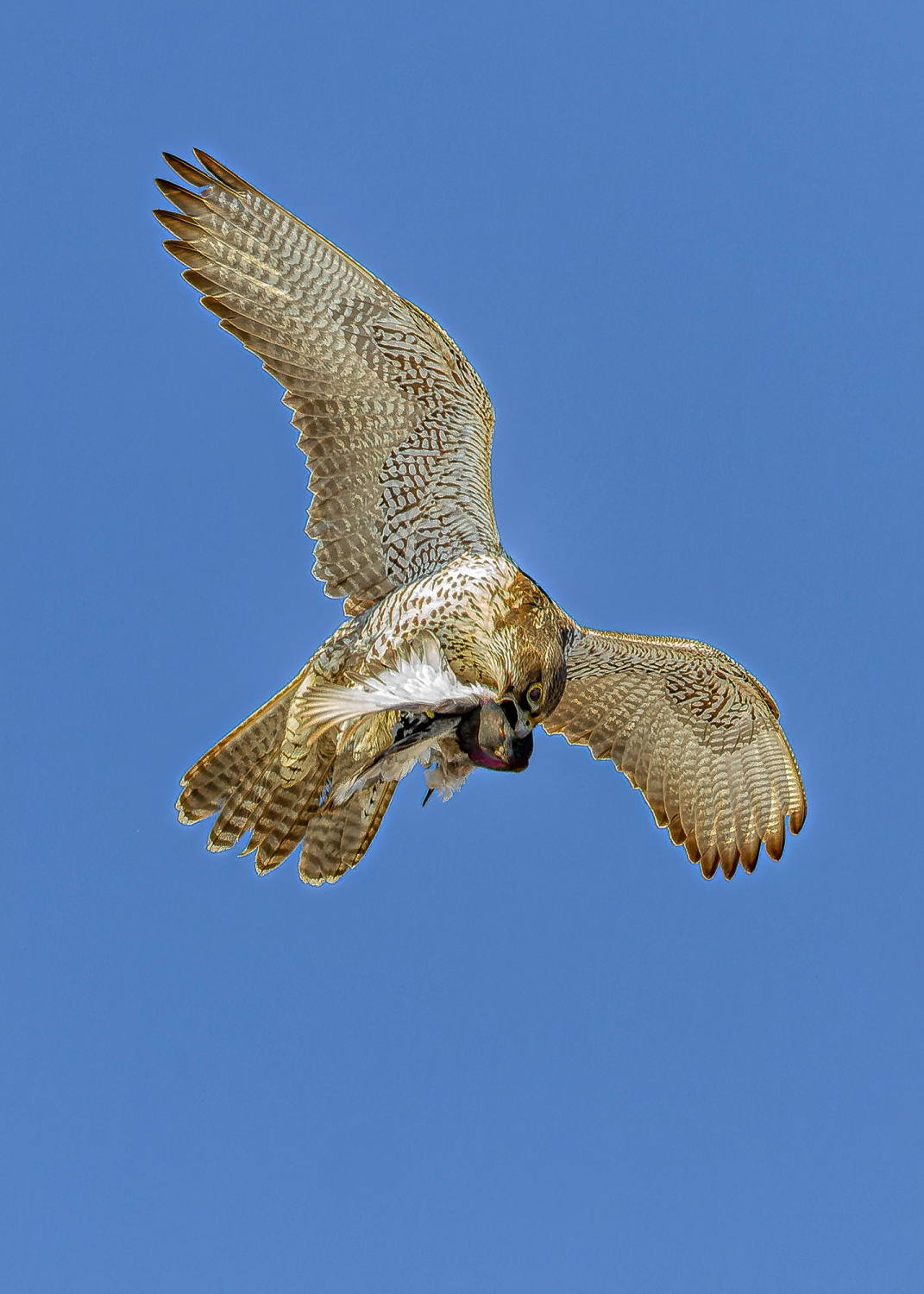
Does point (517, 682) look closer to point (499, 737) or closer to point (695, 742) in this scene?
point (499, 737)

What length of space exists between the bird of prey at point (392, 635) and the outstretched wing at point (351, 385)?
1 cm

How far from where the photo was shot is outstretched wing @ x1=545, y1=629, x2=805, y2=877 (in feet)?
36.8

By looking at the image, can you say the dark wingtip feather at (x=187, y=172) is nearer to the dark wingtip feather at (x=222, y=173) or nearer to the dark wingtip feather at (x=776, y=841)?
the dark wingtip feather at (x=222, y=173)

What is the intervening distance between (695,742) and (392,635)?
8.65 feet

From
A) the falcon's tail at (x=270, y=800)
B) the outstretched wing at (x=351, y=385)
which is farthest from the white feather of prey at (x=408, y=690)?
the outstretched wing at (x=351, y=385)

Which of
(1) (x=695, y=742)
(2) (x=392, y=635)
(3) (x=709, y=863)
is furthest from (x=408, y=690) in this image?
(3) (x=709, y=863)

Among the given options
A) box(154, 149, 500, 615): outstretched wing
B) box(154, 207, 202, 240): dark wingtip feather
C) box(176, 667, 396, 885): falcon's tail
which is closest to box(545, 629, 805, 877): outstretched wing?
box(154, 149, 500, 615): outstretched wing

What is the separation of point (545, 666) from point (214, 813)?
2504mm

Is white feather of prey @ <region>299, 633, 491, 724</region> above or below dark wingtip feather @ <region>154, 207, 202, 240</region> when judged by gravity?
below

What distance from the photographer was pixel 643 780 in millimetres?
11797

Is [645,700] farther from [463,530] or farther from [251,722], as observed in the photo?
[251,722]

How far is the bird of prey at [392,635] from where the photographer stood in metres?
9.55

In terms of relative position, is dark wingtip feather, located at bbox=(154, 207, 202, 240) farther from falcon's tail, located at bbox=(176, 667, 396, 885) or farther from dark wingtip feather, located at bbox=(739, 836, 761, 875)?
dark wingtip feather, located at bbox=(739, 836, 761, 875)

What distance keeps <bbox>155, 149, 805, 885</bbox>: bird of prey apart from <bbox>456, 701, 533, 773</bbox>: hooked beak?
1 centimetres
